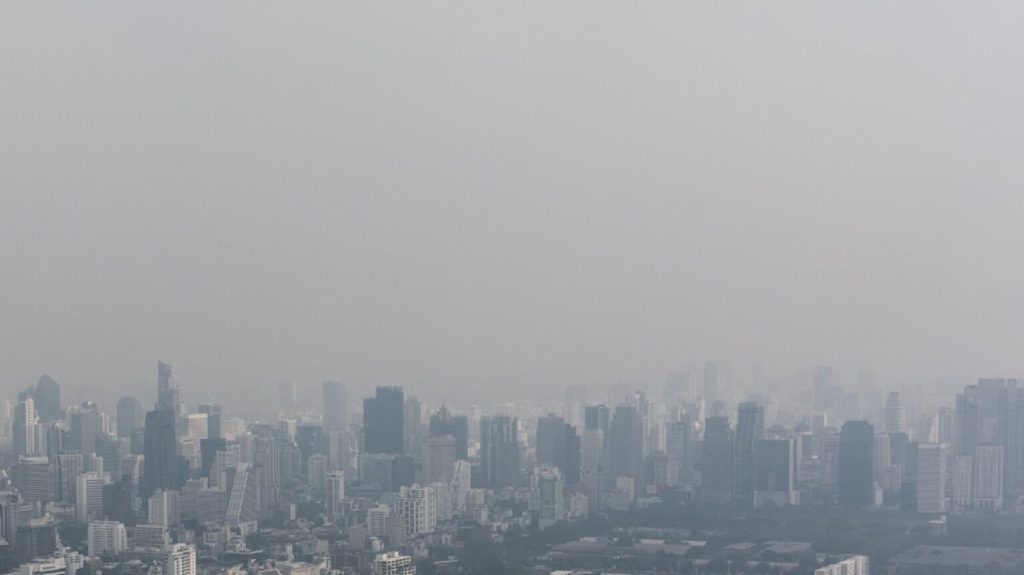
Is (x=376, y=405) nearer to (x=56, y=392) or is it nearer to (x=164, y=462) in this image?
(x=164, y=462)

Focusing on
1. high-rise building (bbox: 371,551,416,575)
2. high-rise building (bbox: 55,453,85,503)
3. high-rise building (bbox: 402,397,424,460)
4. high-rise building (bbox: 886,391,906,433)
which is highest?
high-rise building (bbox: 886,391,906,433)

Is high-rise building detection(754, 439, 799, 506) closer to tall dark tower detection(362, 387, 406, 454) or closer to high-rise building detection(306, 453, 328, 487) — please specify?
tall dark tower detection(362, 387, 406, 454)

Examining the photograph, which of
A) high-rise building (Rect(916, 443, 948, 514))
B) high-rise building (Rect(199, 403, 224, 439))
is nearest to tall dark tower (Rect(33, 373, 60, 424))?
high-rise building (Rect(199, 403, 224, 439))

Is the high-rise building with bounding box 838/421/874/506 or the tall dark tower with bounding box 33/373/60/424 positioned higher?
the tall dark tower with bounding box 33/373/60/424

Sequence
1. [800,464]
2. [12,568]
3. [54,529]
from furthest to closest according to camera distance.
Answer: [800,464] → [54,529] → [12,568]

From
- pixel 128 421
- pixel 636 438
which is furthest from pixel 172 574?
pixel 636 438

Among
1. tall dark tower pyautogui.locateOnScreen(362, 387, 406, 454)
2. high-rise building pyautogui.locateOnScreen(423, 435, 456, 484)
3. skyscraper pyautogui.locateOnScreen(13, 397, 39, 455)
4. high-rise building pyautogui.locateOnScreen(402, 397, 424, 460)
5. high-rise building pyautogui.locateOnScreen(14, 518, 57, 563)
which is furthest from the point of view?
high-rise building pyautogui.locateOnScreen(423, 435, 456, 484)
